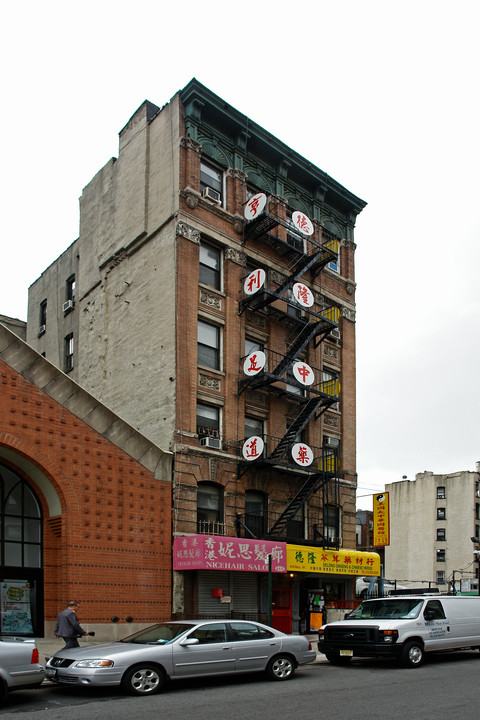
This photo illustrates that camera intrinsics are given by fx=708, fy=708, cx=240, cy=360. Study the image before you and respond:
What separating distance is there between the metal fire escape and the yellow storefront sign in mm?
1167

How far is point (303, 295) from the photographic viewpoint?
28547 millimetres

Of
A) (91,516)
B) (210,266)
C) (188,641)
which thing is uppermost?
(210,266)

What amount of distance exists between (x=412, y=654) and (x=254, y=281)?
15.0 metres

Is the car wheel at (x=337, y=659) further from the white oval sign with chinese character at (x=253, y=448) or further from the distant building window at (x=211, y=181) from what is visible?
the distant building window at (x=211, y=181)

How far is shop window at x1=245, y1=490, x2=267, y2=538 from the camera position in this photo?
26.0 meters

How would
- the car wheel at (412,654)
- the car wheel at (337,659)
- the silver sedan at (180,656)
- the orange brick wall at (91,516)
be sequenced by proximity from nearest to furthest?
the silver sedan at (180,656) → the car wheel at (412,654) → the car wheel at (337,659) → the orange brick wall at (91,516)

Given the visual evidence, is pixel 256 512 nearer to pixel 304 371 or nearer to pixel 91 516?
pixel 304 371

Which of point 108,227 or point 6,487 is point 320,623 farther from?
point 108,227

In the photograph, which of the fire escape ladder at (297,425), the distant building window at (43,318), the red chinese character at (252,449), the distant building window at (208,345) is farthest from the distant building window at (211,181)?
the distant building window at (43,318)

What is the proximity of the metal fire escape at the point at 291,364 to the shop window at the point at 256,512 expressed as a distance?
45 cm

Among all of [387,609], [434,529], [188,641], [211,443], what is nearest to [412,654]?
[387,609]

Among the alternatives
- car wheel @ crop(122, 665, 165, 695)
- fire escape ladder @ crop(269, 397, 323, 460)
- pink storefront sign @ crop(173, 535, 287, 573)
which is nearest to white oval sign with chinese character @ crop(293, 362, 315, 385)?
fire escape ladder @ crop(269, 397, 323, 460)

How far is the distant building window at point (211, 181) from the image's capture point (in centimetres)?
2753

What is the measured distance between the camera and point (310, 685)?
13.3 meters
